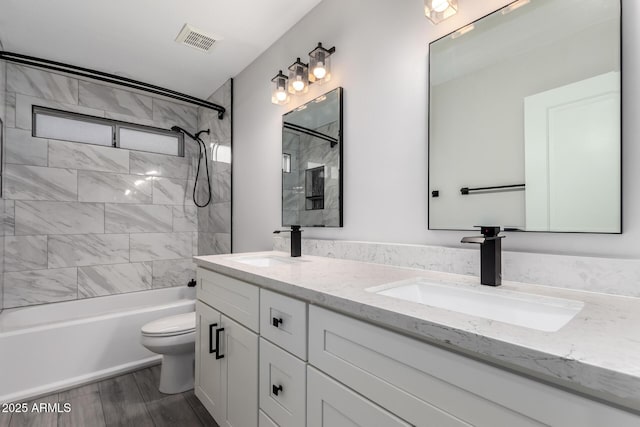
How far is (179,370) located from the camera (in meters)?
2.06

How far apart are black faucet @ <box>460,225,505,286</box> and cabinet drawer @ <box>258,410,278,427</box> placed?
92 cm

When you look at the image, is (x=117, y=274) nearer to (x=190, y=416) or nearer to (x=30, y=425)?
(x=30, y=425)

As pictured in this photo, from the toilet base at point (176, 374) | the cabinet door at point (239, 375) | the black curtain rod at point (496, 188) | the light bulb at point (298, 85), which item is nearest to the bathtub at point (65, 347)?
the toilet base at point (176, 374)

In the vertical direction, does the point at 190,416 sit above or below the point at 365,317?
below

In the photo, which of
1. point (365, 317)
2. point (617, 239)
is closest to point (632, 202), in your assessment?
point (617, 239)

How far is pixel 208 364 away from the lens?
167 centimetres

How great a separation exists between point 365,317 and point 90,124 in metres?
3.28

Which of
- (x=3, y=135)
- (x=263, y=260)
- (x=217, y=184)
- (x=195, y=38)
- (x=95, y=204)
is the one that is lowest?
(x=263, y=260)

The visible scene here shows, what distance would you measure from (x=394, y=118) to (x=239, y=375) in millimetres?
1373

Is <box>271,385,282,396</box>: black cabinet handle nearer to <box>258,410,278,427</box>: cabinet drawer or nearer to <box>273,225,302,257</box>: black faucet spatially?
<box>258,410,278,427</box>: cabinet drawer

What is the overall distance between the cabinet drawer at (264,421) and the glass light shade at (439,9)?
1.69m

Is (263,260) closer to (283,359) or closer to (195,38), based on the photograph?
(283,359)

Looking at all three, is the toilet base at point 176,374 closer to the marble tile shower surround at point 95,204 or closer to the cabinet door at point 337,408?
the marble tile shower surround at point 95,204

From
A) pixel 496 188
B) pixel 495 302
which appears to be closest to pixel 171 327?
pixel 495 302
